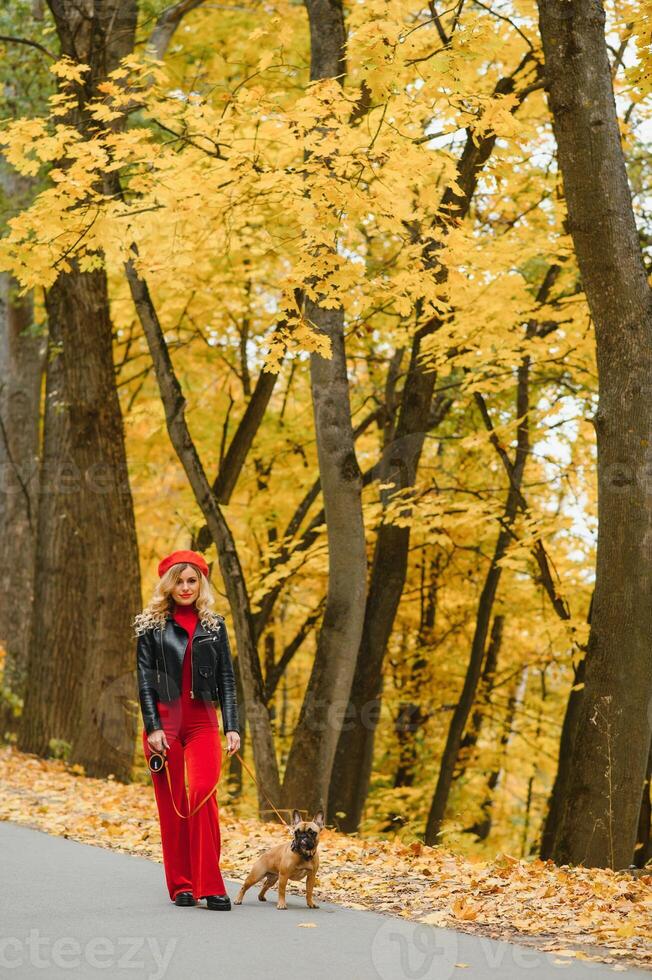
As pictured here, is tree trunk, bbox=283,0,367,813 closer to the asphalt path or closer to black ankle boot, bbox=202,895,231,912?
the asphalt path

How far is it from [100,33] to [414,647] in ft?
41.1

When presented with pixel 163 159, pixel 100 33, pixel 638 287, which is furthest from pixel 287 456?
pixel 638 287

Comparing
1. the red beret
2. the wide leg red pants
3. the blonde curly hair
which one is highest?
the red beret

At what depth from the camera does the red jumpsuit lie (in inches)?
224

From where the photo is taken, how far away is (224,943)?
4.91 m

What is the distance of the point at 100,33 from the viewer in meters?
13.1

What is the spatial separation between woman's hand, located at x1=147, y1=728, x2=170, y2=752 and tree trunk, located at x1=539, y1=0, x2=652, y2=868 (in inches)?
141

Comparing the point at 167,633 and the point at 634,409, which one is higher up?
the point at 634,409

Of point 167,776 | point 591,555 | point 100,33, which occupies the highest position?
point 100,33

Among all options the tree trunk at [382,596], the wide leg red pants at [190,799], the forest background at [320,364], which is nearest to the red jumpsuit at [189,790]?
the wide leg red pants at [190,799]

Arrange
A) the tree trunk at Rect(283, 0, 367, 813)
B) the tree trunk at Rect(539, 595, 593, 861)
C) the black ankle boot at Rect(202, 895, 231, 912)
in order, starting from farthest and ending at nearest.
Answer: the tree trunk at Rect(539, 595, 593, 861)
the tree trunk at Rect(283, 0, 367, 813)
the black ankle boot at Rect(202, 895, 231, 912)

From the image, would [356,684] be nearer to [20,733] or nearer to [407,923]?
[20,733]

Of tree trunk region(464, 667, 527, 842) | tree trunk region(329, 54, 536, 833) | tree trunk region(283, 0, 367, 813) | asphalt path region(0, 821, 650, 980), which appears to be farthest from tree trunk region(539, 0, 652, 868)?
tree trunk region(464, 667, 527, 842)

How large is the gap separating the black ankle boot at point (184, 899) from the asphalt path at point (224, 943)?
0.18 feet
